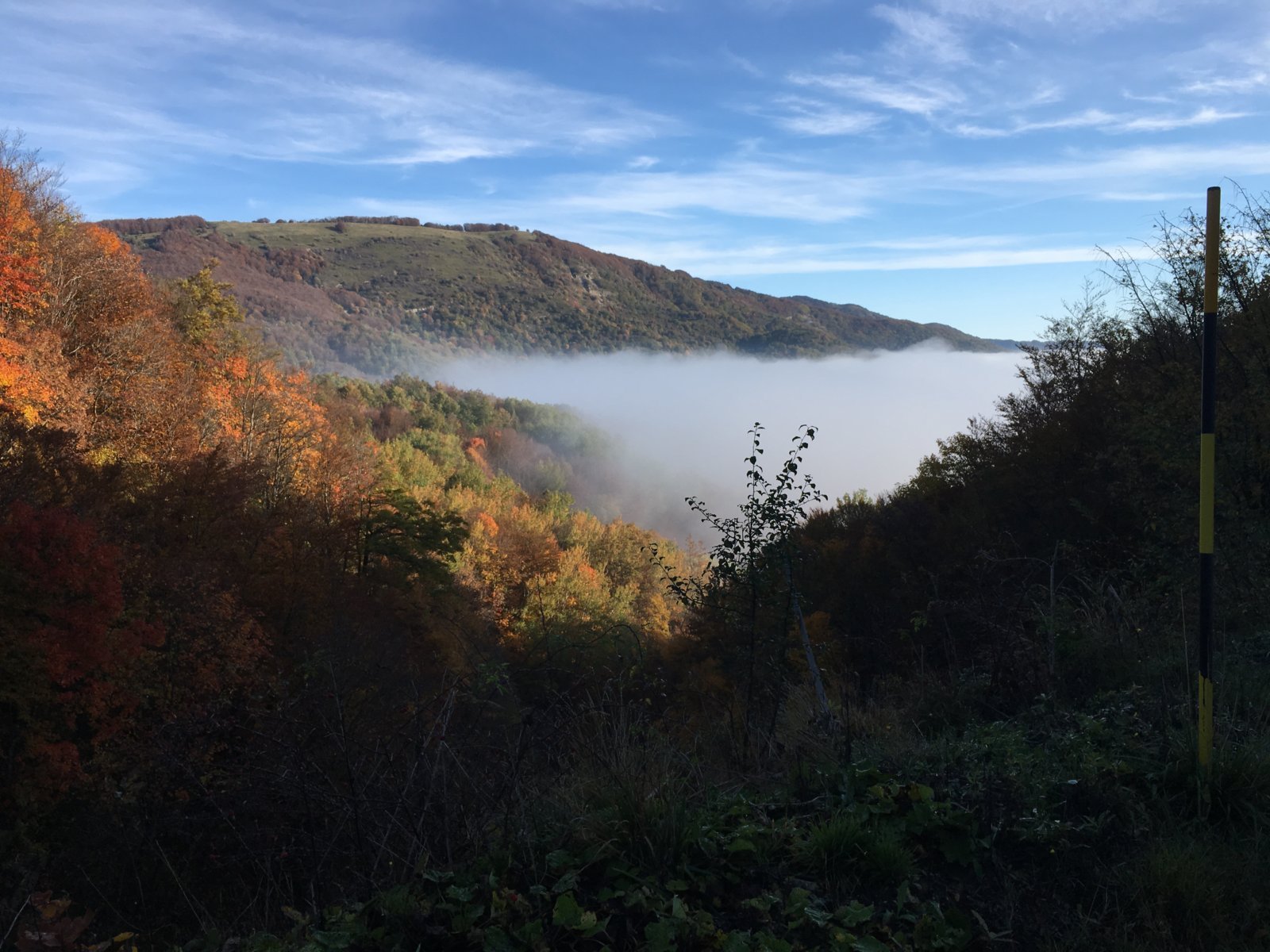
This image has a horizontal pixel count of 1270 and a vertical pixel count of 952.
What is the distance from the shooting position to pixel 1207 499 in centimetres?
417

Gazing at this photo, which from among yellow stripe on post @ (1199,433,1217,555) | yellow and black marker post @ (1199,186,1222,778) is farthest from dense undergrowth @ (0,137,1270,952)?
yellow stripe on post @ (1199,433,1217,555)

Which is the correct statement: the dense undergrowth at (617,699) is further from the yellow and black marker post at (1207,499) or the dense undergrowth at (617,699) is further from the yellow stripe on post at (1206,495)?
the yellow stripe on post at (1206,495)

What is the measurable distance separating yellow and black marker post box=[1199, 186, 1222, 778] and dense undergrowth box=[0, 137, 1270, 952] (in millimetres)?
248

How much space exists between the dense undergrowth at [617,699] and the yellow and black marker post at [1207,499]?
0.25 m

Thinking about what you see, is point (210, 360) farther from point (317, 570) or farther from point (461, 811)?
point (461, 811)

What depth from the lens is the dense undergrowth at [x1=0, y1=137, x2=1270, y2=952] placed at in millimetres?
3533

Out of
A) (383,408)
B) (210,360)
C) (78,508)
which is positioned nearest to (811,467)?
(383,408)

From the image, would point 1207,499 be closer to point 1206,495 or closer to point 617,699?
point 1206,495

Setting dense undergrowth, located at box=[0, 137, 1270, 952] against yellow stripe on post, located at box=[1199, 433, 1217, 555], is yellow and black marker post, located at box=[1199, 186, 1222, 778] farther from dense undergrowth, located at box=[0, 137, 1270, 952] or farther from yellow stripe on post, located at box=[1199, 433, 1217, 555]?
dense undergrowth, located at box=[0, 137, 1270, 952]

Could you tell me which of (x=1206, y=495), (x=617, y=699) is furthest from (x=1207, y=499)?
(x=617, y=699)

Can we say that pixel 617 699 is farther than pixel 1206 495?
Yes

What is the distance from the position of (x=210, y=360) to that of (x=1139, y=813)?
37.6 metres

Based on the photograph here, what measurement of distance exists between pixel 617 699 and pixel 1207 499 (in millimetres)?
3410

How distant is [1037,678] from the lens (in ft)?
20.5
